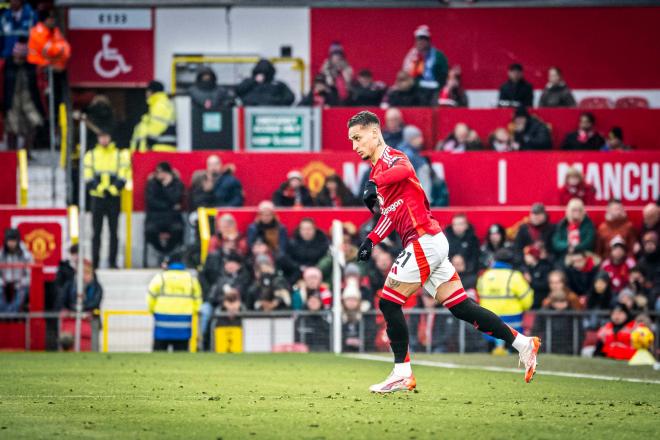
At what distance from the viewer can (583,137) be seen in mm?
24422

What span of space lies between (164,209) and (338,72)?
493 cm

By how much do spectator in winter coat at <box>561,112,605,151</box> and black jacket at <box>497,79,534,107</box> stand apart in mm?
1169

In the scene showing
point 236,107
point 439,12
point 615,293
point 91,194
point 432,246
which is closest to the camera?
point 432,246

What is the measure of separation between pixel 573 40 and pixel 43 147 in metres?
10.4

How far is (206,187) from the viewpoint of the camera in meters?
22.4

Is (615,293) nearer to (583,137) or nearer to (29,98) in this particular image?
(583,137)

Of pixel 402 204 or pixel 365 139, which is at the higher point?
pixel 365 139

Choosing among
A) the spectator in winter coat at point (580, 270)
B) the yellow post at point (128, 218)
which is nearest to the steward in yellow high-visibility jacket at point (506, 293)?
the spectator in winter coat at point (580, 270)

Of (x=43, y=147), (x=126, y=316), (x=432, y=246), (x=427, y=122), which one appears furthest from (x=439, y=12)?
(x=432, y=246)

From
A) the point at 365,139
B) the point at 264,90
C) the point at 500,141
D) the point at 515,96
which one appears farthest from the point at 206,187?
the point at 365,139

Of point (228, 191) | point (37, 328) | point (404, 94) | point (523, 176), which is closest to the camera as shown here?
point (37, 328)

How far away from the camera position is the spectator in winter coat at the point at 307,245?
2052 cm

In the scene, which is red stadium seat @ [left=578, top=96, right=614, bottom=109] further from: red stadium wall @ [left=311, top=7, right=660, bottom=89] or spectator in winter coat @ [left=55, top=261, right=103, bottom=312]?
spectator in winter coat @ [left=55, top=261, right=103, bottom=312]

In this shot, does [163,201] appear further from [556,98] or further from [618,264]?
[556,98]
